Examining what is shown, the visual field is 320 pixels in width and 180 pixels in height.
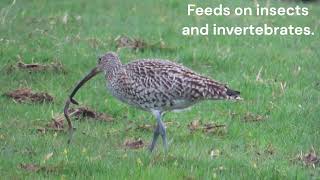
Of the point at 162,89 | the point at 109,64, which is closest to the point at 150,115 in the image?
the point at 109,64

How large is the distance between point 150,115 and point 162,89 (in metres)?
2.12

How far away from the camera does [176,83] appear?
1149 cm

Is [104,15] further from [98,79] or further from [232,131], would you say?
[232,131]

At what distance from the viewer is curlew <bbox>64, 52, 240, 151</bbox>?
37.6 feet

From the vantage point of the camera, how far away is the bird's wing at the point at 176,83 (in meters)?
11.5

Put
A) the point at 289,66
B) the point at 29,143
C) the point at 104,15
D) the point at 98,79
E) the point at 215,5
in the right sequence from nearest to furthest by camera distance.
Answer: the point at 29,143 < the point at 98,79 < the point at 289,66 < the point at 104,15 < the point at 215,5

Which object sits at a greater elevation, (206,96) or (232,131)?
(206,96)

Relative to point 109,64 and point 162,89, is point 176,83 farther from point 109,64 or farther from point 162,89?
point 109,64

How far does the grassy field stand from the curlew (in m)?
0.60

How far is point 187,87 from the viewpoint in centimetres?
1146

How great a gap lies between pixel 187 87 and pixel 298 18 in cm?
1051

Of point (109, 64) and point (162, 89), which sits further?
point (109, 64)

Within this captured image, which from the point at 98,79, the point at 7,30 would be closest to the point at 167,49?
the point at 98,79

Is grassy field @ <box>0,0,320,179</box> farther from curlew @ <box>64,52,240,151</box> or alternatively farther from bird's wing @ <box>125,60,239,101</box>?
bird's wing @ <box>125,60,239,101</box>
